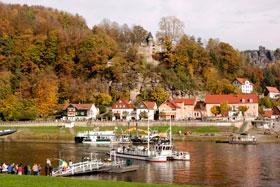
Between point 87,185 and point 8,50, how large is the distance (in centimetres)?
10387

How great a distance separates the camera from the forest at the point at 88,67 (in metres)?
105

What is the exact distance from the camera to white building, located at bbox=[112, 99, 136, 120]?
327ft

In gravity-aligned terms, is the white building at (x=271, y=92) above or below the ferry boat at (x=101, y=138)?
above

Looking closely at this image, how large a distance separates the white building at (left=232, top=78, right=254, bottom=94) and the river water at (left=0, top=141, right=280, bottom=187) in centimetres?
5531

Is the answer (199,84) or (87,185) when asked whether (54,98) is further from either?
(87,185)

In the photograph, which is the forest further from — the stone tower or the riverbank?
the riverbank

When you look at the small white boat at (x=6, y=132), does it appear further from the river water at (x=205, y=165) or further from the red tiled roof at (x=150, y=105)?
the red tiled roof at (x=150, y=105)

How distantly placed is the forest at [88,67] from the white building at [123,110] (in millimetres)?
5050

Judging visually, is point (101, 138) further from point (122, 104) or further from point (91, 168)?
point (91, 168)

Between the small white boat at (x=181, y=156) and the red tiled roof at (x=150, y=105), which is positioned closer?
the small white boat at (x=181, y=156)

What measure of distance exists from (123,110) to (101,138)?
23.7 m

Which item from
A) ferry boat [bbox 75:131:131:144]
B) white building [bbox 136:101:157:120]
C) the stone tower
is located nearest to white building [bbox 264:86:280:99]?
the stone tower

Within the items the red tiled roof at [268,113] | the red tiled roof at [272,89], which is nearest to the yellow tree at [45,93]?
the red tiled roof at [268,113]

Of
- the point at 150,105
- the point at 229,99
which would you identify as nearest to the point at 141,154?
the point at 150,105
